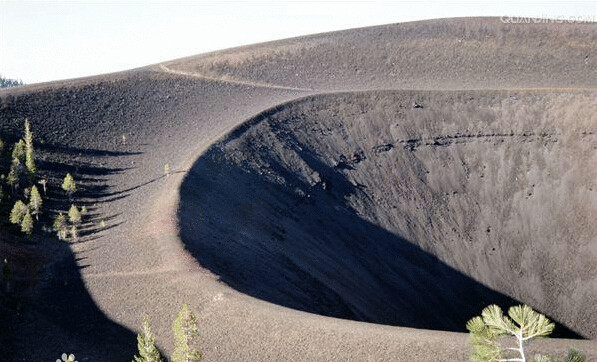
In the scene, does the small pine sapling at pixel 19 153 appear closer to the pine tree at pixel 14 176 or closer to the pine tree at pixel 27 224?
the pine tree at pixel 14 176

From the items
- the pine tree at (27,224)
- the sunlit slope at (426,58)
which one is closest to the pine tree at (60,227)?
the pine tree at (27,224)

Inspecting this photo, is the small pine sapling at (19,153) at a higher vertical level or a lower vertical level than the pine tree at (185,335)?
higher

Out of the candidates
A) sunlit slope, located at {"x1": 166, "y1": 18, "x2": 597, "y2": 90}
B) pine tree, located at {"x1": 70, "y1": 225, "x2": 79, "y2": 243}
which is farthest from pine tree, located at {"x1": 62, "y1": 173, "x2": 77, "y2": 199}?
sunlit slope, located at {"x1": 166, "y1": 18, "x2": 597, "y2": 90}

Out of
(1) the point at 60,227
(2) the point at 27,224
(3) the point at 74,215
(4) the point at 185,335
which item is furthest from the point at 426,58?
(4) the point at 185,335

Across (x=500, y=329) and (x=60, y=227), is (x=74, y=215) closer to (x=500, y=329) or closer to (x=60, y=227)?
(x=60, y=227)

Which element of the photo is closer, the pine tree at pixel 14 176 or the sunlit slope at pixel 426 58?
the pine tree at pixel 14 176
